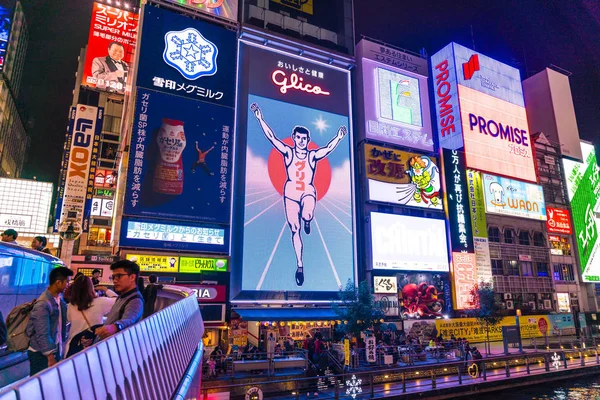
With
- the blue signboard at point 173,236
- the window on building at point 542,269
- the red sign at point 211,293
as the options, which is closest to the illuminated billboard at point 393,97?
the blue signboard at point 173,236

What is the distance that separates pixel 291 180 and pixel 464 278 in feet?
52.9

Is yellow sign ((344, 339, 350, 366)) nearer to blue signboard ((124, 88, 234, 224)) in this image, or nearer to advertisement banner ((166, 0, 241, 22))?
blue signboard ((124, 88, 234, 224))

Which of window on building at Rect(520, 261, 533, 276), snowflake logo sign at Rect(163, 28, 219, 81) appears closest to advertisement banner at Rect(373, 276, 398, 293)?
window on building at Rect(520, 261, 533, 276)

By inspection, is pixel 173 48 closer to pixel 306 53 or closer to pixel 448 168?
pixel 306 53

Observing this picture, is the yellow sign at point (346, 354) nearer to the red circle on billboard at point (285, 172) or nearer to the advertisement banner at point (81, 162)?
the red circle on billboard at point (285, 172)

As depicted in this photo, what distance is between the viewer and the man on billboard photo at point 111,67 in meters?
32.1

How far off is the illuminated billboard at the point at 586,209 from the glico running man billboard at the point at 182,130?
40.2 meters

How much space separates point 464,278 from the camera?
32219 millimetres

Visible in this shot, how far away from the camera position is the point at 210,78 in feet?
87.2

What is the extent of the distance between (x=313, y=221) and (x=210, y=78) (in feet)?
38.0

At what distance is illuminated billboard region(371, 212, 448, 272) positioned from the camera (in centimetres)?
3002

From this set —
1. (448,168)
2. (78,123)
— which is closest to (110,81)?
(78,123)

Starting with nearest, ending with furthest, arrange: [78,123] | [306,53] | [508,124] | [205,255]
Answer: [205,255] → [306,53] → [78,123] → [508,124]

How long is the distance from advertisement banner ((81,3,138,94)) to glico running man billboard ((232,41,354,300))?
10.9m
